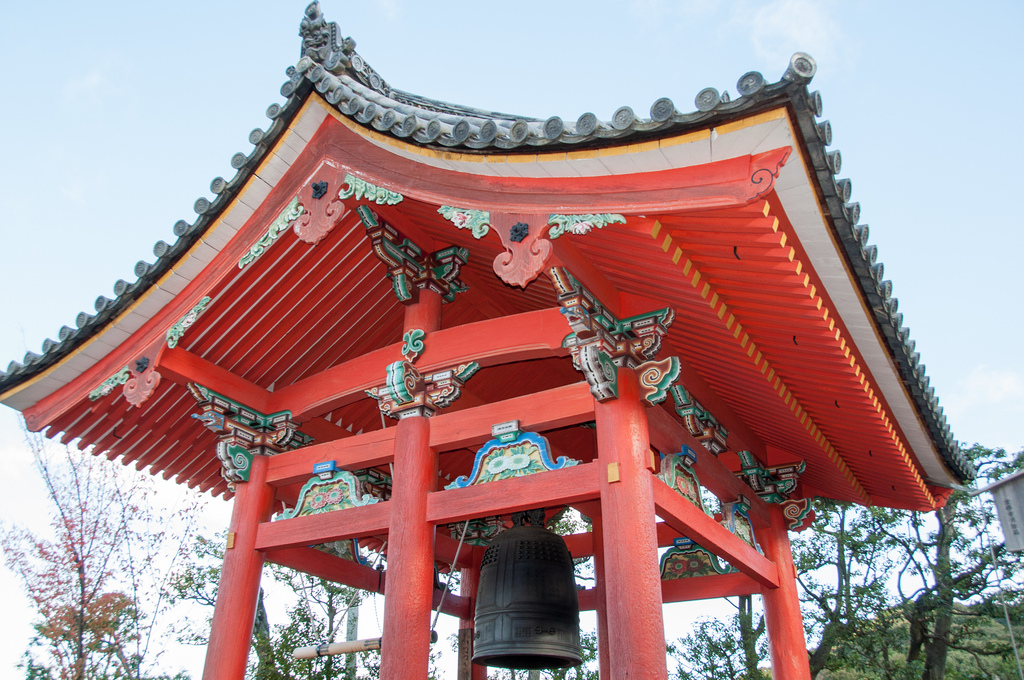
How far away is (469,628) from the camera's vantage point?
7855mm

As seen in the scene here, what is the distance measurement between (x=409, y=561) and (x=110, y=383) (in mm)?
3108

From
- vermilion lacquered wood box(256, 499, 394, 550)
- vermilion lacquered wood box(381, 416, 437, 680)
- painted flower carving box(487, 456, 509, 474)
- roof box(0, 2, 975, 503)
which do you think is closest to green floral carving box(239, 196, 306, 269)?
roof box(0, 2, 975, 503)

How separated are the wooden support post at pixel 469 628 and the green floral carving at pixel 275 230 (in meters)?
3.78

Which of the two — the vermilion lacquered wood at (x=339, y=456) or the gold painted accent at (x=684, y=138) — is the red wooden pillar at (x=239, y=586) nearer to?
the vermilion lacquered wood at (x=339, y=456)

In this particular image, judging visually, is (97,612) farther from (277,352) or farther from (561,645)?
(561,645)

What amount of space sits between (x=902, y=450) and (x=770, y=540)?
1.48m

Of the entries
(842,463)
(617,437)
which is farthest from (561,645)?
(842,463)

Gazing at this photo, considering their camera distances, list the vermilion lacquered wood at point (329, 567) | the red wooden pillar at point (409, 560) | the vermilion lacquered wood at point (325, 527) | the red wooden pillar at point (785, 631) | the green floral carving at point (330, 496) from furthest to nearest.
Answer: the red wooden pillar at point (785, 631)
the vermilion lacquered wood at point (329, 567)
the green floral carving at point (330, 496)
the vermilion lacquered wood at point (325, 527)
the red wooden pillar at point (409, 560)

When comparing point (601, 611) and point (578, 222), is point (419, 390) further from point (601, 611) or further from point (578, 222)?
point (601, 611)

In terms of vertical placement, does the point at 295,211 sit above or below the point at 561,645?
above

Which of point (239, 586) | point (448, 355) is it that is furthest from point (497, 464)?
point (239, 586)

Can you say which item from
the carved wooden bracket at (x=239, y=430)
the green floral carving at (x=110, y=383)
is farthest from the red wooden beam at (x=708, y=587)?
the green floral carving at (x=110, y=383)

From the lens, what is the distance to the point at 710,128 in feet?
12.6

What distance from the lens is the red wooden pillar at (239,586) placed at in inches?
230
